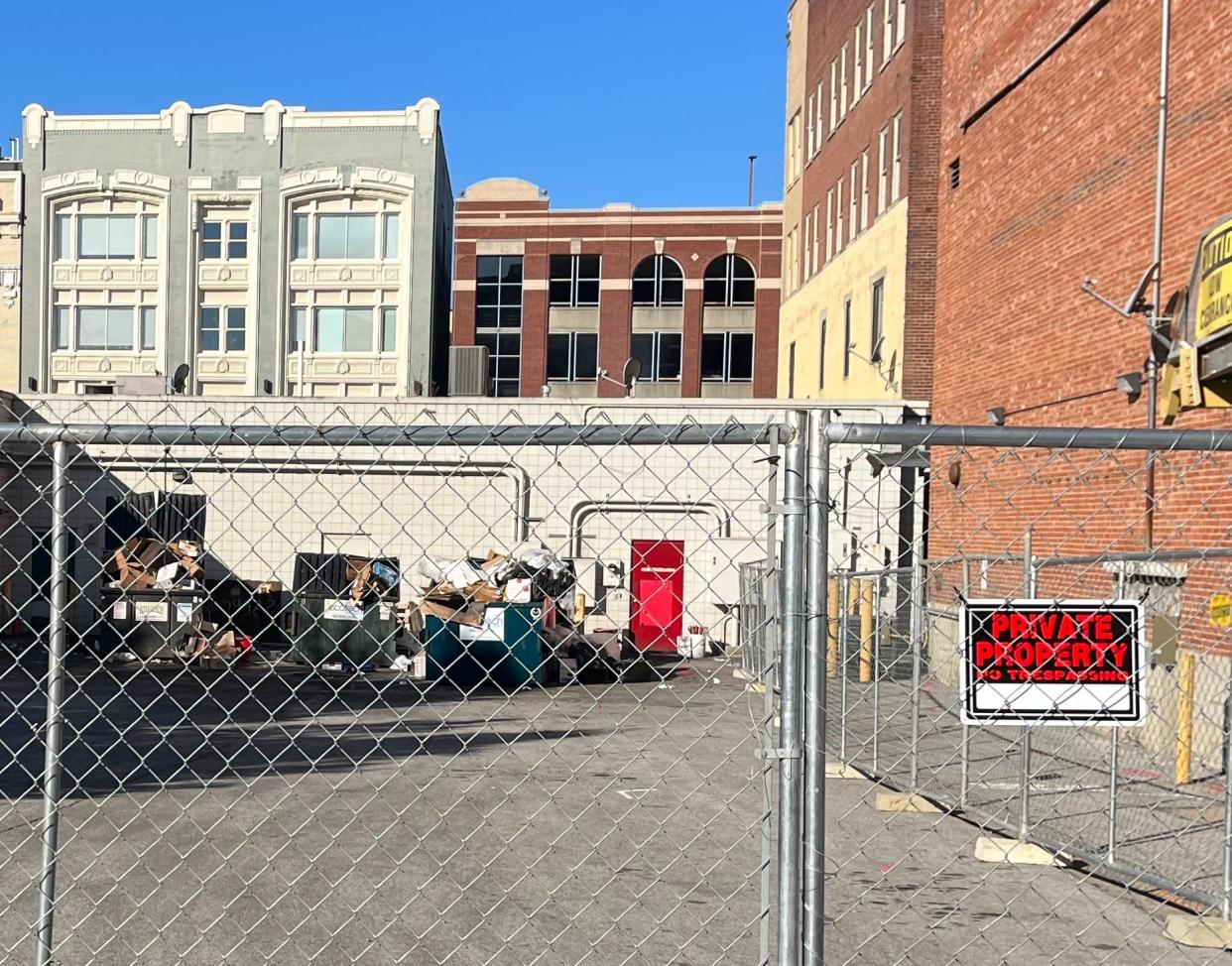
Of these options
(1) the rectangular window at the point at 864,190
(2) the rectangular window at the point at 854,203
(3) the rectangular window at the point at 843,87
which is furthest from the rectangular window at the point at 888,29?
(3) the rectangular window at the point at 843,87

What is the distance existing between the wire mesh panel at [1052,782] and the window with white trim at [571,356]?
3714cm

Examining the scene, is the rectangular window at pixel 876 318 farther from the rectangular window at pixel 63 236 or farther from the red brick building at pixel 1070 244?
the rectangular window at pixel 63 236

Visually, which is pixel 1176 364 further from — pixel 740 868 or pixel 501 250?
pixel 501 250

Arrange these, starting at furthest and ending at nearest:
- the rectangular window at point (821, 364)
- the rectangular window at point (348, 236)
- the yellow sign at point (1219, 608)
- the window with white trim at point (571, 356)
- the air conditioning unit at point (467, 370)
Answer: the window with white trim at point (571, 356) < the air conditioning unit at point (467, 370) < the rectangular window at point (348, 236) < the rectangular window at point (821, 364) < the yellow sign at point (1219, 608)

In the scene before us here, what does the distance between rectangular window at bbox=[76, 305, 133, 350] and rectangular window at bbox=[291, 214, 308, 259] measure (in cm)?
589

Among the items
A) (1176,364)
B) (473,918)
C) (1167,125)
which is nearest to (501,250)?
(1167,125)

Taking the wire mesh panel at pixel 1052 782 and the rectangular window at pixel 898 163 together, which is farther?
the rectangular window at pixel 898 163

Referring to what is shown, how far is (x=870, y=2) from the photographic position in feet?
108

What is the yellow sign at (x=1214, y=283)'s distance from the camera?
1023cm

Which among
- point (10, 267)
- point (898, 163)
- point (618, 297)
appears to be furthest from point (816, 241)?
point (10, 267)

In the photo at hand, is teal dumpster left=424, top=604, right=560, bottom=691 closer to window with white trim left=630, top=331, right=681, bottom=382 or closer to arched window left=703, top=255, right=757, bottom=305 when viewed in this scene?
window with white trim left=630, top=331, right=681, bottom=382

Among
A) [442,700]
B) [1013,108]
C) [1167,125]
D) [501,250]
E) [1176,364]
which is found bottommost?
[442,700]

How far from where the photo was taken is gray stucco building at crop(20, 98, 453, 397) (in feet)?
145

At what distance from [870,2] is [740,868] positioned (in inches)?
1117
